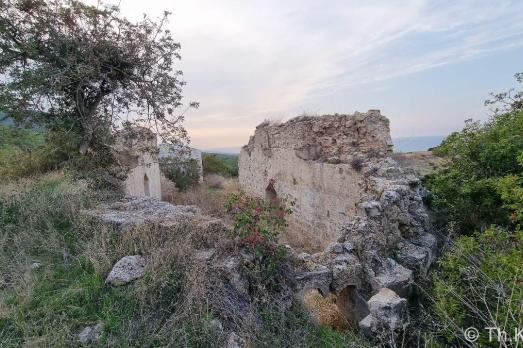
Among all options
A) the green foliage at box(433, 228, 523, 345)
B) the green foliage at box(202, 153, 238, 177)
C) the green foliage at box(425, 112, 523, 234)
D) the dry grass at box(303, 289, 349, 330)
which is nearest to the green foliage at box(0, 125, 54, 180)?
the dry grass at box(303, 289, 349, 330)

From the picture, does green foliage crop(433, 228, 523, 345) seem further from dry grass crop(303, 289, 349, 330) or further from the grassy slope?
dry grass crop(303, 289, 349, 330)

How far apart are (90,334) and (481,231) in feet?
17.2

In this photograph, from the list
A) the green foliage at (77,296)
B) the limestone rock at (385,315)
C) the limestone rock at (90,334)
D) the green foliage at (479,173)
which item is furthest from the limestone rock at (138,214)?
the green foliage at (479,173)

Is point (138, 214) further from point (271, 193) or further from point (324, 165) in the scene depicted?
point (271, 193)

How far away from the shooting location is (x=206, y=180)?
21.2 meters

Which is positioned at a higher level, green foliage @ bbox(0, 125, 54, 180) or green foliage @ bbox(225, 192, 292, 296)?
green foliage @ bbox(0, 125, 54, 180)

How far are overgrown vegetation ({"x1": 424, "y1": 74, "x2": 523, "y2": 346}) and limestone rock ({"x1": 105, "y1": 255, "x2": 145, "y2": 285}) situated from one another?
9.08 feet

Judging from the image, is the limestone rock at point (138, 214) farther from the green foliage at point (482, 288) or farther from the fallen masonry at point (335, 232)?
the green foliage at point (482, 288)

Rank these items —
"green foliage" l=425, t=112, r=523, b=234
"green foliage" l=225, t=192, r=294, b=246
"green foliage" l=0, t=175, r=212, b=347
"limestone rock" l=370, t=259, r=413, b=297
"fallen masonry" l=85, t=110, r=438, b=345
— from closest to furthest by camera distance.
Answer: "green foliage" l=0, t=175, r=212, b=347, "fallen masonry" l=85, t=110, r=438, b=345, "green foliage" l=225, t=192, r=294, b=246, "limestone rock" l=370, t=259, r=413, b=297, "green foliage" l=425, t=112, r=523, b=234

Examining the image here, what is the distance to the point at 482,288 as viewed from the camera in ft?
11.0

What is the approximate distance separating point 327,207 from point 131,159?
4.93m

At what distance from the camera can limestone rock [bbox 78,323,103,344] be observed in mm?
3062

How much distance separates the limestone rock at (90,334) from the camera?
3.06 meters

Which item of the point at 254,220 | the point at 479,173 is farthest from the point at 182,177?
the point at 254,220
